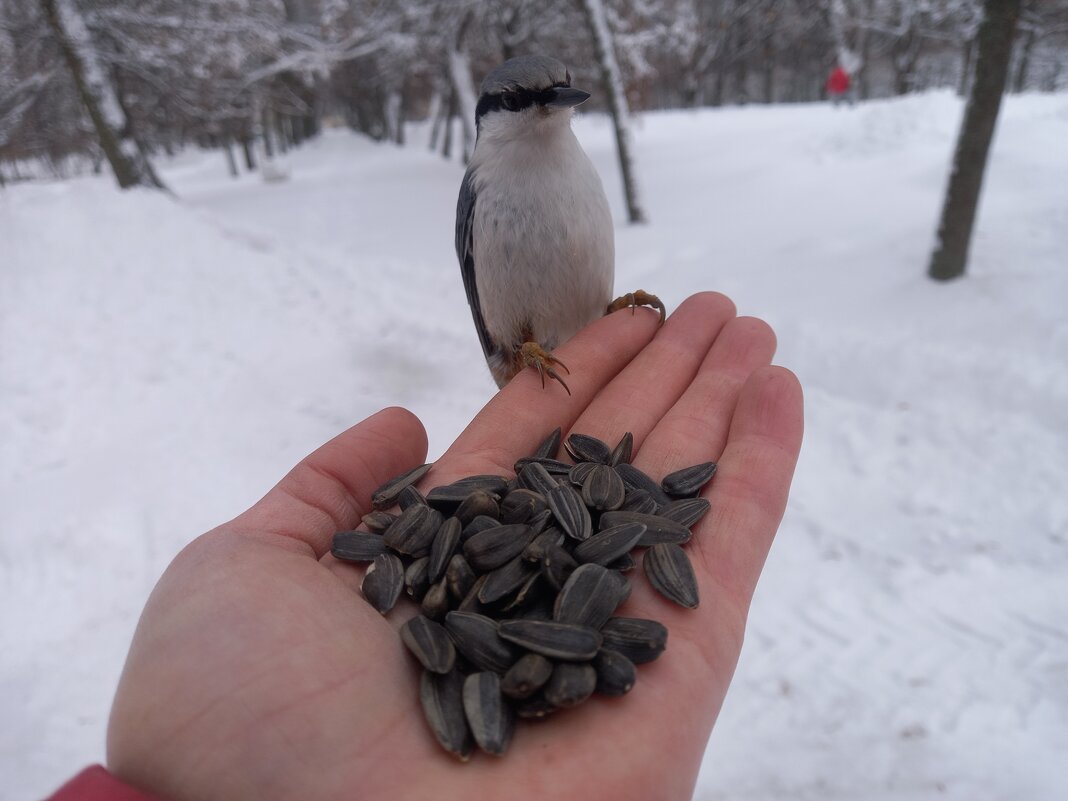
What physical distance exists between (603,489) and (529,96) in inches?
47.9

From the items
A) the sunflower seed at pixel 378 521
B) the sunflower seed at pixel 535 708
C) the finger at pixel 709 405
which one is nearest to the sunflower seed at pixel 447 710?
the sunflower seed at pixel 535 708

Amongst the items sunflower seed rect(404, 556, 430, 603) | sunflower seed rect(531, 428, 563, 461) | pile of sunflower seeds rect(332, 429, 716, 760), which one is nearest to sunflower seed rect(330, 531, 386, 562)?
pile of sunflower seeds rect(332, 429, 716, 760)

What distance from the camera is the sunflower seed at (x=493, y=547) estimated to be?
5.21 feet

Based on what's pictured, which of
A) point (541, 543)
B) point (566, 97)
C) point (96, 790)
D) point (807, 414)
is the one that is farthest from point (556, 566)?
point (807, 414)

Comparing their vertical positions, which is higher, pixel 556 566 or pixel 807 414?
pixel 556 566

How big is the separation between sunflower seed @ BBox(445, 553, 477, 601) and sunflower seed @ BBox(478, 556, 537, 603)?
0.05m

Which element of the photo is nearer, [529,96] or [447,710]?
[447,710]

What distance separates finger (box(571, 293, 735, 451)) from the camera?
2240 millimetres

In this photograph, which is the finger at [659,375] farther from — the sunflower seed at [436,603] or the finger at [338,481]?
the sunflower seed at [436,603]

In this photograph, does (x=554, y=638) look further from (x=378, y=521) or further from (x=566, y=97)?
(x=566, y=97)

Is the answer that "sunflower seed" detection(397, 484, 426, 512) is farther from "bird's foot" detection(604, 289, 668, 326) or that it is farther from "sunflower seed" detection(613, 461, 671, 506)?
"bird's foot" detection(604, 289, 668, 326)

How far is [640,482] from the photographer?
1895mm

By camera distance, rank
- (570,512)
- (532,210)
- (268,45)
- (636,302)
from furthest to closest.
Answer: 1. (268,45)
2. (636,302)
3. (532,210)
4. (570,512)

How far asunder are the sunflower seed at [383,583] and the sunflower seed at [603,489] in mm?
513
